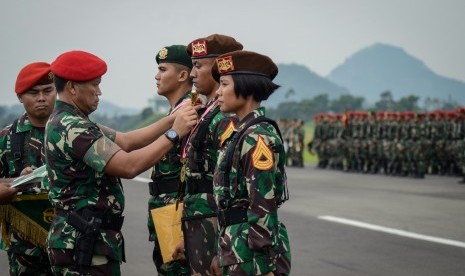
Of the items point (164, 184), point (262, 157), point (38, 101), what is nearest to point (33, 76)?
point (38, 101)

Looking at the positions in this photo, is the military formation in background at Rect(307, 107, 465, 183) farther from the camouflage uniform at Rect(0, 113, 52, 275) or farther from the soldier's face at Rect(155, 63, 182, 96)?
the camouflage uniform at Rect(0, 113, 52, 275)

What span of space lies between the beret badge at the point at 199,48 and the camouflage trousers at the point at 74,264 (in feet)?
5.77

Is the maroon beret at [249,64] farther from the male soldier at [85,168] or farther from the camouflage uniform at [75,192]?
the camouflage uniform at [75,192]

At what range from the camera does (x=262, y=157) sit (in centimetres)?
406

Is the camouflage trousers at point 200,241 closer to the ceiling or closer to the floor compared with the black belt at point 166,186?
closer to the floor

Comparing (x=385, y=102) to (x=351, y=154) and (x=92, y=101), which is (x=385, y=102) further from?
(x=92, y=101)

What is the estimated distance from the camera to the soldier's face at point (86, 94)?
445cm

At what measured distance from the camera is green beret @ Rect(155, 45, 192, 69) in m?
5.93

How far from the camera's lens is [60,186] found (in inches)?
172

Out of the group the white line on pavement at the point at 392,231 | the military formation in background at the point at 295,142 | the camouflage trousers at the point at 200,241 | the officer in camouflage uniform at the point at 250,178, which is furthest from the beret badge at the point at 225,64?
the military formation in background at the point at 295,142

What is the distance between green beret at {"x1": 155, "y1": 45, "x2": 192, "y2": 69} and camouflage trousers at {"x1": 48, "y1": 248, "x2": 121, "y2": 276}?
2096mm

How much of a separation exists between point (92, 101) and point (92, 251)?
94cm

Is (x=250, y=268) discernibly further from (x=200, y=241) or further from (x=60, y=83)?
(x=60, y=83)

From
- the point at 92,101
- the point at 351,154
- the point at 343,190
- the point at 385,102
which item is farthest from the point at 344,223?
the point at 385,102
